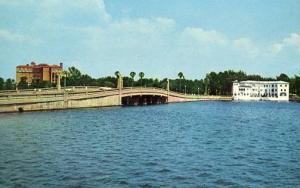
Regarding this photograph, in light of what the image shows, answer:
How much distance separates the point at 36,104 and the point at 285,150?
48.2 metres

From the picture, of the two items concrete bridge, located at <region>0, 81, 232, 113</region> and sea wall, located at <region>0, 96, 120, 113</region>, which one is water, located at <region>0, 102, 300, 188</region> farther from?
concrete bridge, located at <region>0, 81, 232, 113</region>

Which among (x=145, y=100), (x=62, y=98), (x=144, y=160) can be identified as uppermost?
(x=62, y=98)

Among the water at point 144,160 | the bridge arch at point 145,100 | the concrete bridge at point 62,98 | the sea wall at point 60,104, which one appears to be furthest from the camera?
the bridge arch at point 145,100

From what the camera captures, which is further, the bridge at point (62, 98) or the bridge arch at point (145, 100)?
the bridge arch at point (145, 100)

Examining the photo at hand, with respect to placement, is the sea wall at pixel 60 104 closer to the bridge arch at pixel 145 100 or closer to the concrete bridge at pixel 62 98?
the concrete bridge at pixel 62 98

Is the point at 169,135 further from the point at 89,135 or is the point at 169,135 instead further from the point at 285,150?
the point at 285,150

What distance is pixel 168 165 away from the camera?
2509 cm

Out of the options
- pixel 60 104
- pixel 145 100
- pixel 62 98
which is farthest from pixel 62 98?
pixel 145 100

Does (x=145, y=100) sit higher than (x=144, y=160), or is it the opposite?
(x=145, y=100)

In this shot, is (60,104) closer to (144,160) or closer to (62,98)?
(62,98)

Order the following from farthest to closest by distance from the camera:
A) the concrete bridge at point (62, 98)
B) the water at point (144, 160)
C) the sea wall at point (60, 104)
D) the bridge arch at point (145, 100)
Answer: the bridge arch at point (145, 100), the concrete bridge at point (62, 98), the sea wall at point (60, 104), the water at point (144, 160)

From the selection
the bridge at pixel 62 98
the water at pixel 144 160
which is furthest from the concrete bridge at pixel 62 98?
the water at pixel 144 160

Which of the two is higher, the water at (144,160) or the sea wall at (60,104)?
the sea wall at (60,104)

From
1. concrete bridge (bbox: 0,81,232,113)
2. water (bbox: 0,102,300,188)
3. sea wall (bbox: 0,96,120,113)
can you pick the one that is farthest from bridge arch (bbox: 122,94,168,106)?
water (bbox: 0,102,300,188)
